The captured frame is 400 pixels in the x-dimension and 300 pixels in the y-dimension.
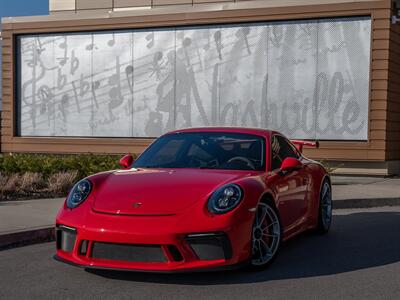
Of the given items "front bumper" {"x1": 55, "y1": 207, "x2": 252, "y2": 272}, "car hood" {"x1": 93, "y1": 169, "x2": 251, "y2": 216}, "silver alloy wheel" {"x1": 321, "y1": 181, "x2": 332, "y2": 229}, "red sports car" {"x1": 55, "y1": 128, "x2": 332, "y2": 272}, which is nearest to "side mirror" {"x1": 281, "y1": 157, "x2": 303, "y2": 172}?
"red sports car" {"x1": 55, "y1": 128, "x2": 332, "y2": 272}

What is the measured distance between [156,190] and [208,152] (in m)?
1.18

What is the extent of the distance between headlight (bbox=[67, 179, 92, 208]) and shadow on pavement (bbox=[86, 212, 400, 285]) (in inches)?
25.7

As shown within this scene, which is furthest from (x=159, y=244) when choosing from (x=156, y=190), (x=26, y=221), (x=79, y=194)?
(x=26, y=221)

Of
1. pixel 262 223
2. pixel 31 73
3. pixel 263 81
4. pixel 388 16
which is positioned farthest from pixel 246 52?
pixel 262 223

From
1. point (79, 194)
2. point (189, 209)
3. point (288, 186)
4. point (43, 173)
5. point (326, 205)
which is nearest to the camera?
point (189, 209)

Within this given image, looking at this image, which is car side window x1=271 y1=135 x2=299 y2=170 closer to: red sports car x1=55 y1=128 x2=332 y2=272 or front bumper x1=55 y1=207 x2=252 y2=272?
red sports car x1=55 y1=128 x2=332 y2=272

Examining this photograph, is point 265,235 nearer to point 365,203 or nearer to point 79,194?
point 79,194

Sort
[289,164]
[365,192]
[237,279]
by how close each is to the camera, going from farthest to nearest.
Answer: [365,192]
[289,164]
[237,279]

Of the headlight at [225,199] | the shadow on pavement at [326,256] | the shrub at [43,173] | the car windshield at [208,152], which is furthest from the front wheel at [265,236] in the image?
the shrub at [43,173]

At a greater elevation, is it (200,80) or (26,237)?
(200,80)

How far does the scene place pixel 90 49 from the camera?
1795 centimetres

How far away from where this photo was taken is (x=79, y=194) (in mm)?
5691

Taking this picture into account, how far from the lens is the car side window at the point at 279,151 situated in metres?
6.57

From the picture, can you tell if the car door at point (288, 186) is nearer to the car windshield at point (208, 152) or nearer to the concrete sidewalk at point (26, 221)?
the car windshield at point (208, 152)
